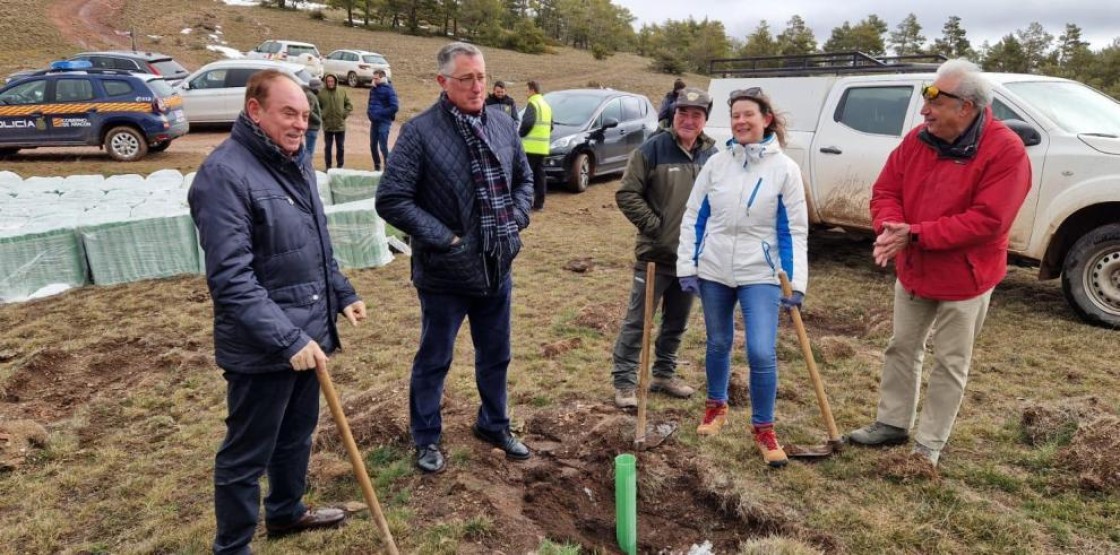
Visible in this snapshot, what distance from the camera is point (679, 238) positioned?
382cm

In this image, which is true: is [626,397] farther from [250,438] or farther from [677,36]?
[677,36]

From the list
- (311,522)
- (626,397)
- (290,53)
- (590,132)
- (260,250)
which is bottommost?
(311,522)

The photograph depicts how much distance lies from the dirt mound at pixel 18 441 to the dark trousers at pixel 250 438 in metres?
1.89

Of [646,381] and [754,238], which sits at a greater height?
[754,238]

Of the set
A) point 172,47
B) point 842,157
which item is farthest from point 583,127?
point 172,47

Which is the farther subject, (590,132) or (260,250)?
(590,132)

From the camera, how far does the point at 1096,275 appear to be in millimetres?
5324

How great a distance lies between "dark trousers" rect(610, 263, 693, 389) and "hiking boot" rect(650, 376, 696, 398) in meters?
0.04

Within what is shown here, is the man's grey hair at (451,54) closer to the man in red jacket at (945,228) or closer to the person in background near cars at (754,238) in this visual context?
the person in background near cars at (754,238)

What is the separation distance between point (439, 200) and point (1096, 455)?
3.34 m

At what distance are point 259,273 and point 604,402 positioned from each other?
2394mm

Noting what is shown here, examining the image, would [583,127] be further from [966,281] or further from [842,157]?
[966,281]

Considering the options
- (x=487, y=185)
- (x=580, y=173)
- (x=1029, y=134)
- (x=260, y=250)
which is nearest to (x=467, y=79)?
(x=487, y=185)

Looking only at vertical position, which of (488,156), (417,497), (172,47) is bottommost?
(417,497)
